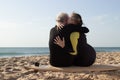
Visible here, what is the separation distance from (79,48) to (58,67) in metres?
0.51

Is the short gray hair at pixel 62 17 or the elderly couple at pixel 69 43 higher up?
the short gray hair at pixel 62 17

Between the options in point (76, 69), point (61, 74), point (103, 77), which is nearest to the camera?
point (76, 69)

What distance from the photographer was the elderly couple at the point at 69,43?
15.3ft

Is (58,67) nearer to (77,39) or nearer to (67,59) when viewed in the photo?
(67,59)

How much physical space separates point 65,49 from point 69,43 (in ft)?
0.43

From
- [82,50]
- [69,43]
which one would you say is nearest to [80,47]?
[82,50]

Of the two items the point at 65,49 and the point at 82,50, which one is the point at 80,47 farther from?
the point at 65,49

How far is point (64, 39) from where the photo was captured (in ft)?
15.4

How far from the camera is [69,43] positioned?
4.70 metres

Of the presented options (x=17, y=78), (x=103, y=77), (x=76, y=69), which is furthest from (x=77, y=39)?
(x=17, y=78)

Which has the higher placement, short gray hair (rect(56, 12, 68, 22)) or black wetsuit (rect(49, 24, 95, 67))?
short gray hair (rect(56, 12, 68, 22))

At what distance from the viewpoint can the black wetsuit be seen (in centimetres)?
468

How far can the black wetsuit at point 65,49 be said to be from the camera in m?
4.68

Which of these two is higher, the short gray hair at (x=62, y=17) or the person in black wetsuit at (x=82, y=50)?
the short gray hair at (x=62, y=17)
